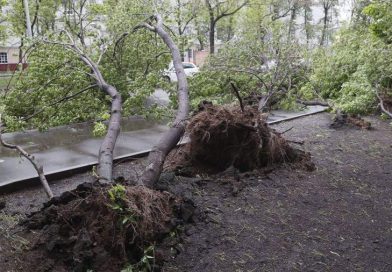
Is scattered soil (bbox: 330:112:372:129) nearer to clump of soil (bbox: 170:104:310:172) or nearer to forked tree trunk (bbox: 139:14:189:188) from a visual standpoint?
clump of soil (bbox: 170:104:310:172)

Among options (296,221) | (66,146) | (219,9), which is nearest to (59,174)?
(66,146)

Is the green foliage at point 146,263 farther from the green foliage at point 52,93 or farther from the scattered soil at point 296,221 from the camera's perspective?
the green foliage at point 52,93

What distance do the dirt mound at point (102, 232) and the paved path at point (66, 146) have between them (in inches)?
80.4

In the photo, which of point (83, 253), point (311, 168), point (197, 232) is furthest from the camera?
point (311, 168)

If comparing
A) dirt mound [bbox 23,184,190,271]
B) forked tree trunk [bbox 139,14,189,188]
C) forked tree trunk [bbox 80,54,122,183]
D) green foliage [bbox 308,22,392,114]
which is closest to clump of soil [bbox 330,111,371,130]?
green foliage [bbox 308,22,392,114]

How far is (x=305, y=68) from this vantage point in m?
12.1

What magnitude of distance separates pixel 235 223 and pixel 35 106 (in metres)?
5.66

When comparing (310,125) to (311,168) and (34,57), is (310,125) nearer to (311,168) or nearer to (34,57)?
(311,168)

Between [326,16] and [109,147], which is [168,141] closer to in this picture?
[109,147]

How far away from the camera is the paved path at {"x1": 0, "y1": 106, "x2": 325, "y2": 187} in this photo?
5.72m

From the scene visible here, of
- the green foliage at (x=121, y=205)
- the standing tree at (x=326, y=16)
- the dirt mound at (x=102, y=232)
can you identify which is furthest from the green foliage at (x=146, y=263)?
the standing tree at (x=326, y=16)

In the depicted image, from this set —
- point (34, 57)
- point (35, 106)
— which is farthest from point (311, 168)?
point (34, 57)

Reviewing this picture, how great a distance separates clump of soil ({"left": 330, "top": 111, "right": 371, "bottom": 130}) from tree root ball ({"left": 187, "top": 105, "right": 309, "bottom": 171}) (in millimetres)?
4062

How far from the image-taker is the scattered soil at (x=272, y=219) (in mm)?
3201
